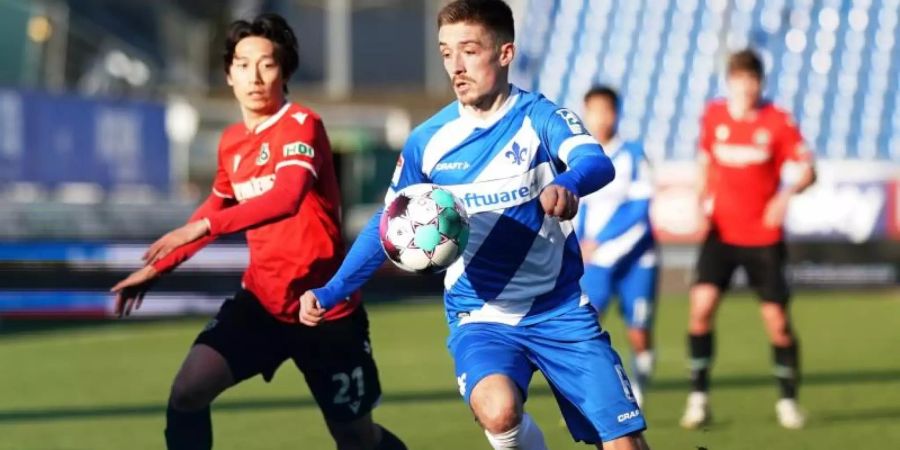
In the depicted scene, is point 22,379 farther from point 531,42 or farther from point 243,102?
point 531,42

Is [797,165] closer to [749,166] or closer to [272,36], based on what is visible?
[749,166]

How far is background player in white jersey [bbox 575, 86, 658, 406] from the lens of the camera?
10.8 meters

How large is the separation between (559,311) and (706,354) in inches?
188

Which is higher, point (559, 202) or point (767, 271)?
point (559, 202)

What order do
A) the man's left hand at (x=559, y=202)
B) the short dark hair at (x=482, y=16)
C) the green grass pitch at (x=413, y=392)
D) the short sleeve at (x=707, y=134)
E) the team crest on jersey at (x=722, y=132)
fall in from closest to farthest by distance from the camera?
the man's left hand at (x=559, y=202), the short dark hair at (x=482, y=16), the green grass pitch at (x=413, y=392), the team crest on jersey at (x=722, y=132), the short sleeve at (x=707, y=134)

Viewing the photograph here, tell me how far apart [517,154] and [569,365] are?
0.80 metres

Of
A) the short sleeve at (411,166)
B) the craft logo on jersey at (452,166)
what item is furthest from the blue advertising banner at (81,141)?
the craft logo on jersey at (452,166)

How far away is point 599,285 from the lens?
10.8 meters

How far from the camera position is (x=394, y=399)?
11.8 metres

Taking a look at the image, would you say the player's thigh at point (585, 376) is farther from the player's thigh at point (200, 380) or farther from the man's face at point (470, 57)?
the player's thigh at point (200, 380)

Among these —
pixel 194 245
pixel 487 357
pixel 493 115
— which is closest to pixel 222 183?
pixel 194 245

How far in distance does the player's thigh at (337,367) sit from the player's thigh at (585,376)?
3.74 feet

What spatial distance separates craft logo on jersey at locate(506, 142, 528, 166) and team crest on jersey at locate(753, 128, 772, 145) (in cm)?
498

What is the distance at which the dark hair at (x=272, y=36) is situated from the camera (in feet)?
22.1
